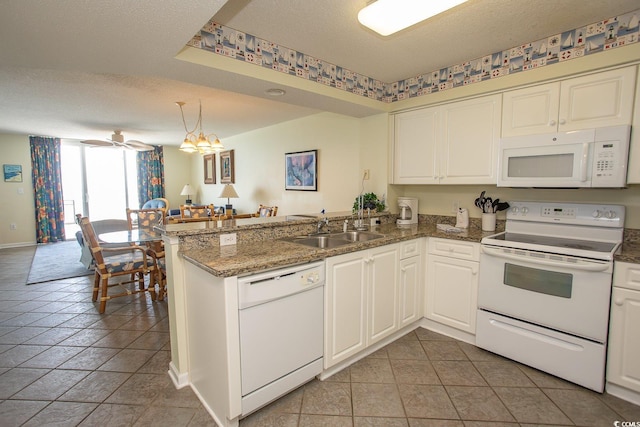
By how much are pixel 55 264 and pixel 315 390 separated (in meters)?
5.18

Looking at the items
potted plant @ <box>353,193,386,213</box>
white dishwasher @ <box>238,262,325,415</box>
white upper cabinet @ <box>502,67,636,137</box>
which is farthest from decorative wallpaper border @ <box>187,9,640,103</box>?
white dishwasher @ <box>238,262,325,415</box>

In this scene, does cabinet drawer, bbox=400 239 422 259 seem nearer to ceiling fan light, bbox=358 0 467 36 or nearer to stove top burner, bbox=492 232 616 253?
stove top burner, bbox=492 232 616 253

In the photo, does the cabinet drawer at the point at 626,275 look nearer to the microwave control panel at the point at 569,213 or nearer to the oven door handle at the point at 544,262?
the oven door handle at the point at 544,262

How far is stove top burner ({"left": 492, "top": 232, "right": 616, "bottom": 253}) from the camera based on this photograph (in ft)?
6.46

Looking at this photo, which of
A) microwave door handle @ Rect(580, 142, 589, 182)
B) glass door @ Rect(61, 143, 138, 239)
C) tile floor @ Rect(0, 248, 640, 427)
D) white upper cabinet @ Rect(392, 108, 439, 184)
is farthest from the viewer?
glass door @ Rect(61, 143, 138, 239)

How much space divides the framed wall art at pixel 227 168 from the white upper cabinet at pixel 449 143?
457 cm

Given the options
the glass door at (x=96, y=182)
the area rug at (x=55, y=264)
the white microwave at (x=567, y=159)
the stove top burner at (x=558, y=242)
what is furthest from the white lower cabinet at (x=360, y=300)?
the glass door at (x=96, y=182)

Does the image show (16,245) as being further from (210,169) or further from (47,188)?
(210,169)

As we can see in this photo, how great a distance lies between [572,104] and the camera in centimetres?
212

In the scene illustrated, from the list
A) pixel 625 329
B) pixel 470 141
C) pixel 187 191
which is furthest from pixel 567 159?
pixel 187 191

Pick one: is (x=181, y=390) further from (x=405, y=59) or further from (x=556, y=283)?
(x=405, y=59)

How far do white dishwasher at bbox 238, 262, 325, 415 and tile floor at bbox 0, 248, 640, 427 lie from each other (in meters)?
0.16

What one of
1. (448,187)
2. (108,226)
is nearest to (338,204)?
(448,187)

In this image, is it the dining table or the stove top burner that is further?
the dining table
